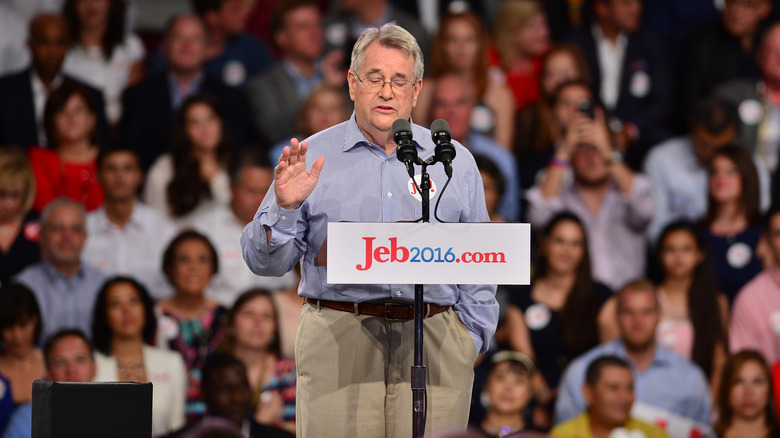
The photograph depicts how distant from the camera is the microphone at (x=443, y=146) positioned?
289cm

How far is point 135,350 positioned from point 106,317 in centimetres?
23

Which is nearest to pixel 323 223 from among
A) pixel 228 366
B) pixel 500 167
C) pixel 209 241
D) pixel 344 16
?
pixel 228 366

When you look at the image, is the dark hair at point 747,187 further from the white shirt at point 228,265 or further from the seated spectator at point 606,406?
the white shirt at point 228,265

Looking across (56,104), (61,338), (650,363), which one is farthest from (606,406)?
(56,104)

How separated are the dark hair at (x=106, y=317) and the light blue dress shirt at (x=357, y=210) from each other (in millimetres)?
2825

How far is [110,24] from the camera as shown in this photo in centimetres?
696

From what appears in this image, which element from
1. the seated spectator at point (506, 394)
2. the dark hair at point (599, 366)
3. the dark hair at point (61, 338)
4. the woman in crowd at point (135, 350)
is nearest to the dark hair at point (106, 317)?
the woman in crowd at point (135, 350)

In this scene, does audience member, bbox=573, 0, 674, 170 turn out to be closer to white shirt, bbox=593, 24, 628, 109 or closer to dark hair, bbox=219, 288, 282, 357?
white shirt, bbox=593, 24, 628, 109

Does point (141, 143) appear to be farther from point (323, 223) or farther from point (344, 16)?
point (323, 223)


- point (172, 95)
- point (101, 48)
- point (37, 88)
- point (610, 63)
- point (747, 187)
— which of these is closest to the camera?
point (37, 88)

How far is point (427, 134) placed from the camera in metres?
3.36

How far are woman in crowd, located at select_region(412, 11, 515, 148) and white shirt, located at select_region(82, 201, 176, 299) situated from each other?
1830 mm

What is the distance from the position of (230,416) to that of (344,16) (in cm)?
296

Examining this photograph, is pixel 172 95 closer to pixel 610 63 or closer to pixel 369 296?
pixel 610 63
